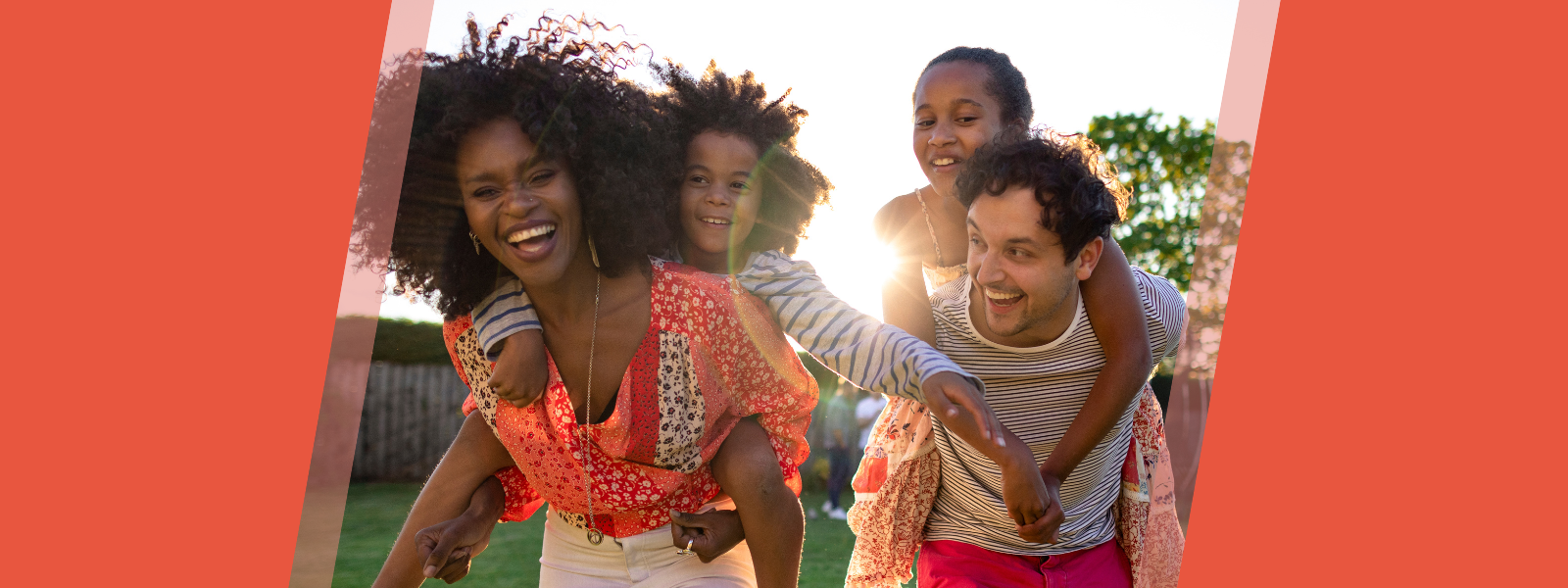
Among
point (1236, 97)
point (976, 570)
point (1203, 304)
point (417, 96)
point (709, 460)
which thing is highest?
point (1236, 97)

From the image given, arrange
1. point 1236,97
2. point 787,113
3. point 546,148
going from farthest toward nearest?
point 787,113 < point 1236,97 < point 546,148

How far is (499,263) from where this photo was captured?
7.14 ft

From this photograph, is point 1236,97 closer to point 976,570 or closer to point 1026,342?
point 1026,342

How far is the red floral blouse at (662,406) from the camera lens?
218cm

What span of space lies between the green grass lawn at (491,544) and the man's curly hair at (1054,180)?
1142 mm

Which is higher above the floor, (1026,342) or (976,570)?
(1026,342)

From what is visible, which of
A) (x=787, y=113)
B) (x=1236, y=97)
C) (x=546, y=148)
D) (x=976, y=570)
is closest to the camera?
(x=546, y=148)

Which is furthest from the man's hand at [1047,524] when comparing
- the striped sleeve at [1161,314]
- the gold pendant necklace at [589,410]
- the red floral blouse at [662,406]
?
the gold pendant necklace at [589,410]

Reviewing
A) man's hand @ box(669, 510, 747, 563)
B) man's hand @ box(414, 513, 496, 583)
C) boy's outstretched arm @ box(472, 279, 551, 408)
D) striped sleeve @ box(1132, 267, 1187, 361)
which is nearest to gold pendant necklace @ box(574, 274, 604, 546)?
boy's outstretched arm @ box(472, 279, 551, 408)

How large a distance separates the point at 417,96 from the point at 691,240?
0.82 m

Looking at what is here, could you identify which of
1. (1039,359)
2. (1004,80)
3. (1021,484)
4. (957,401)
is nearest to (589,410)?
(957,401)

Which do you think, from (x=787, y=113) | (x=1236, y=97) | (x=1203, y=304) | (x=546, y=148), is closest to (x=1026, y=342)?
(x=1203, y=304)

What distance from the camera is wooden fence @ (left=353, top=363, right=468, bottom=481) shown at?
2312mm

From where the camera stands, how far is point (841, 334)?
2088 mm
